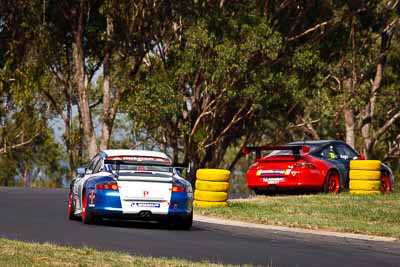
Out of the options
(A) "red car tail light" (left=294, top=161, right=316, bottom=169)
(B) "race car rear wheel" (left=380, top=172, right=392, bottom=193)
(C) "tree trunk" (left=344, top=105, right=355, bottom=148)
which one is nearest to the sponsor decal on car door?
(A) "red car tail light" (left=294, top=161, right=316, bottom=169)

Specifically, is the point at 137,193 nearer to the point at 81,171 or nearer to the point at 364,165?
the point at 81,171

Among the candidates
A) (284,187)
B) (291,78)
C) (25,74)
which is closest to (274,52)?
(291,78)

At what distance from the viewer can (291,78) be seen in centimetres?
4359

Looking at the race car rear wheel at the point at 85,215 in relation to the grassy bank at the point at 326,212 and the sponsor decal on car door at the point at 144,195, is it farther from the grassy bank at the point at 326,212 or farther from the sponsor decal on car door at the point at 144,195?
the grassy bank at the point at 326,212

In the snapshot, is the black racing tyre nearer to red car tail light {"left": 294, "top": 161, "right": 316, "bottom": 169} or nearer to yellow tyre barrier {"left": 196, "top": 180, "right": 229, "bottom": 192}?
yellow tyre barrier {"left": 196, "top": 180, "right": 229, "bottom": 192}

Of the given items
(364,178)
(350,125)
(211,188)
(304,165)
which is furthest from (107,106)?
(211,188)

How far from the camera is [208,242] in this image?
15.7 metres

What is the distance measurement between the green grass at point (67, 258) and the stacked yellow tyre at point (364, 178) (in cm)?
1376

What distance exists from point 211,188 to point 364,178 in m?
4.99

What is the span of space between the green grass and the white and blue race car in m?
4.43

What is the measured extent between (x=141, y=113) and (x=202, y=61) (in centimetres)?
317

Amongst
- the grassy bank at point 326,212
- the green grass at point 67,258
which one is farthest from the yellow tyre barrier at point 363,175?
the green grass at point 67,258

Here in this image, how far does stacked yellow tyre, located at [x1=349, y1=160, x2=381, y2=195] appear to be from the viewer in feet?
84.8

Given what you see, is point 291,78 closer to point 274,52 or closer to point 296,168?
point 274,52
